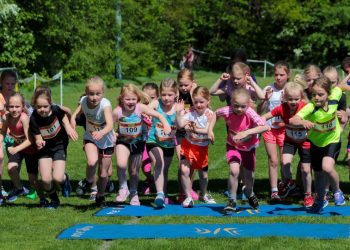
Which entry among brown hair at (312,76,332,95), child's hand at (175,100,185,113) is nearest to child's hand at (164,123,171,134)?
child's hand at (175,100,185,113)

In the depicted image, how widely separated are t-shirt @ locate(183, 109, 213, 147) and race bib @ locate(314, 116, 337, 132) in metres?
1.55

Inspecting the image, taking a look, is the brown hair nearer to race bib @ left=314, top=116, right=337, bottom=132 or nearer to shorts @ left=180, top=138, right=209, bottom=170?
race bib @ left=314, top=116, right=337, bottom=132

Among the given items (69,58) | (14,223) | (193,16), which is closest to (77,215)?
(14,223)

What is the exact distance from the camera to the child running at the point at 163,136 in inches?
390

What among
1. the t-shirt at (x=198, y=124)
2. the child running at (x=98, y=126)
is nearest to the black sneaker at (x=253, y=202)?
the t-shirt at (x=198, y=124)

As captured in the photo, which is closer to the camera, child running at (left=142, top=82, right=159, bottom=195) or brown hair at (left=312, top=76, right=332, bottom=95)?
brown hair at (left=312, top=76, right=332, bottom=95)

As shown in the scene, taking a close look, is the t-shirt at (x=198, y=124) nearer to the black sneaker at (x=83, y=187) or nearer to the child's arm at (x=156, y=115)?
the child's arm at (x=156, y=115)

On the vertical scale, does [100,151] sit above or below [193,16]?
below

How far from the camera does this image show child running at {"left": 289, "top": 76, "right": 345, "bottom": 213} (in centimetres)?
882

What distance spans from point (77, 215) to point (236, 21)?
125 ft

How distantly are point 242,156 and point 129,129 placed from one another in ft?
5.36

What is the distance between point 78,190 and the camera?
11.0 m

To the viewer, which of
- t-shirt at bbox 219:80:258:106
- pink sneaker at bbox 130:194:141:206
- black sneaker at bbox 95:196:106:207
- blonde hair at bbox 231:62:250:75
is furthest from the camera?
t-shirt at bbox 219:80:258:106

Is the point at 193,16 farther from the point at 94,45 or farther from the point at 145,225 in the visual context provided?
the point at 145,225
